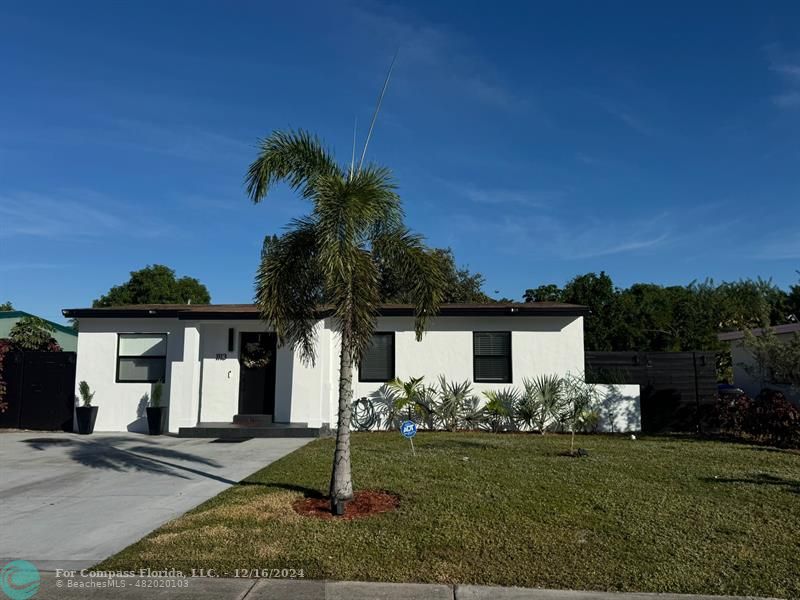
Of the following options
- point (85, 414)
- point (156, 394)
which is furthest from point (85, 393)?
point (156, 394)

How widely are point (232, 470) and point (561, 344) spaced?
8.84 m

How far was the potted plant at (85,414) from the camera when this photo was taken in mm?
14164

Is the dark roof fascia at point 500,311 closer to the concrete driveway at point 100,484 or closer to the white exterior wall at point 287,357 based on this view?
the white exterior wall at point 287,357

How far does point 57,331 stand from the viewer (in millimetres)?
30953

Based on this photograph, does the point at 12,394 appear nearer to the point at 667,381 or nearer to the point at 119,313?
the point at 119,313

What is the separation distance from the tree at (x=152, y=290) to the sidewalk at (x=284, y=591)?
41.9 meters

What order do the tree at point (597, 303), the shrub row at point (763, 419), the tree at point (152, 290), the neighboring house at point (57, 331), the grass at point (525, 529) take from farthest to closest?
the tree at point (152, 290)
the tree at point (597, 303)
the neighboring house at point (57, 331)
the shrub row at point (763, 419)
the grass at point (525, 529)

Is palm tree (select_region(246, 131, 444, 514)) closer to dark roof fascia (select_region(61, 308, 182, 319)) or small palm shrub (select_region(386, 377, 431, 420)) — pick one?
small palm shrub (select_region(386, 377, 431, 420))

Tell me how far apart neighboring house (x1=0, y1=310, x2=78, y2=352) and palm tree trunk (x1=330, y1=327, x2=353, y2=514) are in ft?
85.0

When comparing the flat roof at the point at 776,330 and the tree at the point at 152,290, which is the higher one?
the tree at the point at 152,290

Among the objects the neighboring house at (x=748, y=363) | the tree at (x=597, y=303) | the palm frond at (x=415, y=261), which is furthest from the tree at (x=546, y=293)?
the palm frond at (x=415, y=261)

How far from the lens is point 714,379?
49.8 feet

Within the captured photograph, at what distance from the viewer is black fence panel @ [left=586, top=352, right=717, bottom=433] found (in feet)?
49.8

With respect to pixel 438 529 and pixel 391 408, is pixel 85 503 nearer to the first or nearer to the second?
pixel 438 529
